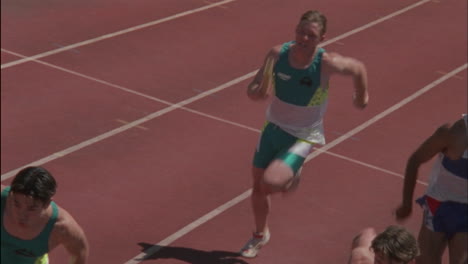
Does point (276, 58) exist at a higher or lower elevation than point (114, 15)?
higher

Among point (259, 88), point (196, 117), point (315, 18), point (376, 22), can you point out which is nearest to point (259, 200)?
point (259, 88)

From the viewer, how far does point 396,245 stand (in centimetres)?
608

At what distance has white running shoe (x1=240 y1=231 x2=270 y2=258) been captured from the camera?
1043 cm

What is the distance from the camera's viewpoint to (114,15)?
18.4 m

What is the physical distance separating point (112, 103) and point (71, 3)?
16.6ft

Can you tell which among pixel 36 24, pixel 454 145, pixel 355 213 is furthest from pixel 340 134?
pixel 454 145

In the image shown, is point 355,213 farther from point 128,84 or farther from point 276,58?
point 128,84

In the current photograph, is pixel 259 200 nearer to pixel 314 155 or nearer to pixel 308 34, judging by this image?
pixel 308 34

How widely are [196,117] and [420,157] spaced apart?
682cm

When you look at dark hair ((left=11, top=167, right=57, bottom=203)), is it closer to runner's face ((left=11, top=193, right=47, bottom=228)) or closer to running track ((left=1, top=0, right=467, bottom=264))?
runner's face ((left=11, top=193, right=47, bottom=228))

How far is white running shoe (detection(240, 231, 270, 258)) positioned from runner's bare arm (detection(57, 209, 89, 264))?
3565 millimetres

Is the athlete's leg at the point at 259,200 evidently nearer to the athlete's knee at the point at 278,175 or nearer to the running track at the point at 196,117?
the athlete's knee at the point at 278,175

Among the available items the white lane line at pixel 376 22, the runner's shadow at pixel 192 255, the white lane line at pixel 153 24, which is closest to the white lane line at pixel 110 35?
the white lane line at pixel 153 24

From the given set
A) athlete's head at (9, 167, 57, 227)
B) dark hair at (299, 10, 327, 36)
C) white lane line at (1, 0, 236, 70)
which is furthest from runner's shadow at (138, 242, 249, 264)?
white lane line at (1, 0, 236, 70)
